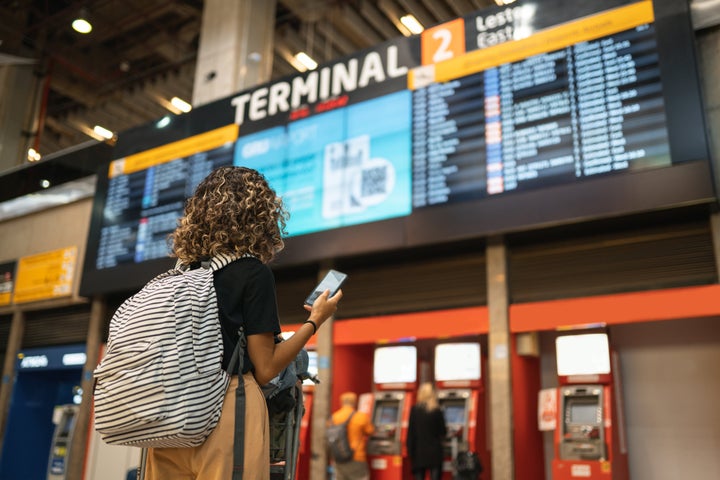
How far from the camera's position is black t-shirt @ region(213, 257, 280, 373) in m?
1.46

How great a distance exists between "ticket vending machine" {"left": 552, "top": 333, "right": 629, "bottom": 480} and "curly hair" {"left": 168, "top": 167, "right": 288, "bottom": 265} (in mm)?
4459

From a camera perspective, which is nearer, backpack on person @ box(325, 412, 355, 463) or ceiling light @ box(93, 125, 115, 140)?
backpack on person @ box(325, 412, 355, 463)

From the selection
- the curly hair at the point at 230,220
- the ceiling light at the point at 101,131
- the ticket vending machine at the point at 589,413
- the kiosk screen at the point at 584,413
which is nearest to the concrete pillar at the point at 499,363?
the ticket vending machine at the point at 589,413

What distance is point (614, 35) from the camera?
198 inches

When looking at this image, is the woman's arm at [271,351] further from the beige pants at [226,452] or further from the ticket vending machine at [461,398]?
the ticket vending machine at [461,398]

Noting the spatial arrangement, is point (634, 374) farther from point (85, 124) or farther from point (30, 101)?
point (85, 124)

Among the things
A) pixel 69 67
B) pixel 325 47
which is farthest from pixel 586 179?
pixel 69 67

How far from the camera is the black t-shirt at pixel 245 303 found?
146cm

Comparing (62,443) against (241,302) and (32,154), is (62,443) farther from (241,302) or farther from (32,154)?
(241,302)

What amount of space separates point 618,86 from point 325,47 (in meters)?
7.76

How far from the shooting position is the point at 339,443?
6.15 metres

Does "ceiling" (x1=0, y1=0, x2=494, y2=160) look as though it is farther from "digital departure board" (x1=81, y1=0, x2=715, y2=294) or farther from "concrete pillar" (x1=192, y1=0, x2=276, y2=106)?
"digital departure board" (x1=81, y1=0, x2=715, y2=294)

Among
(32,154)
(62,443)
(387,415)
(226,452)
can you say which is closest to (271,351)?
(226,452)

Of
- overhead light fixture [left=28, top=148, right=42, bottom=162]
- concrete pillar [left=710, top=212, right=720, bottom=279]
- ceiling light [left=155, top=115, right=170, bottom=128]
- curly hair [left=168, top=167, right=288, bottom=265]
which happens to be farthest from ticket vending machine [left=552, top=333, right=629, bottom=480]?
overhead light fixture [left=28, top=148, right=42, bottom=162]
